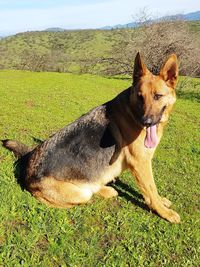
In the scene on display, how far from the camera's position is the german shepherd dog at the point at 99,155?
5316mm

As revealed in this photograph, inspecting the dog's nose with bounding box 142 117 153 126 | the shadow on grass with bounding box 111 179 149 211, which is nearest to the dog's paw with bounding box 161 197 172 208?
the shadow on grass with bounding box 111 179 149 211

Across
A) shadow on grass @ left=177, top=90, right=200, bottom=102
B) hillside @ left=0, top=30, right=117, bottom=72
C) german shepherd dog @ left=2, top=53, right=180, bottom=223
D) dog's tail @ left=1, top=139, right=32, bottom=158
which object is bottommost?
hillside @ left=0, top=30, right=117, bottom=72

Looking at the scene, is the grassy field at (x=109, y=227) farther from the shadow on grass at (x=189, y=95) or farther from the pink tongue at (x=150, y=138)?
the shadow on grass at (x=189, y=95)

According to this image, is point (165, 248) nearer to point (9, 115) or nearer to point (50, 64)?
point (9, 115)

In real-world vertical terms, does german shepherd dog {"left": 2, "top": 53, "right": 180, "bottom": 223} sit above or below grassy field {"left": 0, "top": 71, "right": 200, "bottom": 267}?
above

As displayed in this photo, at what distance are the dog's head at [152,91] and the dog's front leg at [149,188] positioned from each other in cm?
64

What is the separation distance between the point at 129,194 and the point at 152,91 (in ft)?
7.24

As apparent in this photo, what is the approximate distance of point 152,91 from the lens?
4.99m

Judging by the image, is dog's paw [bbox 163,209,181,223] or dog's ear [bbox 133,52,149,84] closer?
dog's ear [bbox 133,52,149,84]

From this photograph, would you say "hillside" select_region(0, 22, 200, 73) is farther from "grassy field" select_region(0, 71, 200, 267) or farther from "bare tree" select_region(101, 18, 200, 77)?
"grassy field" select_region(0, 71, 200, 267)

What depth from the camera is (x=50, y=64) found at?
43.9m

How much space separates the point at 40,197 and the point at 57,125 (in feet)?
18.2

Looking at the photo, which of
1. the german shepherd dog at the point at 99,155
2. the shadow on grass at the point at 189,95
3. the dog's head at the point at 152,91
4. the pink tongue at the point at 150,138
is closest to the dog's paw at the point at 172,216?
the german shepherd dog at the point at 99,155

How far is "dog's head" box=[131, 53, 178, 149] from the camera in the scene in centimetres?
495
